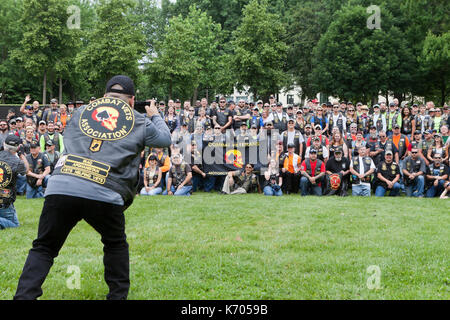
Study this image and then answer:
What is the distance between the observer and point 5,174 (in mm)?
8242

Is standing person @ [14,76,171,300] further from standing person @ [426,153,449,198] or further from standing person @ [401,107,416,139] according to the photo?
standing person @ [401,107,416,139]

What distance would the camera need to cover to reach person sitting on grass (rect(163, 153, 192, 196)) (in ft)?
43.6

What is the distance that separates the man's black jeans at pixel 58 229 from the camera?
12.6 ft

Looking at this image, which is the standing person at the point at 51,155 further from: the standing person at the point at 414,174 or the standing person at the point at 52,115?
the standing person at the point at 414,174

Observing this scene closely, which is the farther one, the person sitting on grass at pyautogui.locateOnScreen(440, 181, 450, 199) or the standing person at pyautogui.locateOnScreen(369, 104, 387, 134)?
the standing person at pyautogui.locateOnScreen(369, 104, 387, 134)

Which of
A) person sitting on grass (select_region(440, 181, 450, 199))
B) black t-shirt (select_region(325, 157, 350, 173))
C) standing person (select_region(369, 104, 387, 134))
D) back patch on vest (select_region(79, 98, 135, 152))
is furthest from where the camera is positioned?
standing person (select_region(369, 104, 387, 134))

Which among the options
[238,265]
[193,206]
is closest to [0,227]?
[193,206]

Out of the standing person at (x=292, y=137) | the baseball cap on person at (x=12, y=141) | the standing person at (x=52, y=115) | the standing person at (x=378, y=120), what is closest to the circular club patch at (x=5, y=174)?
the baseball cap on person at (x=12, y=141)

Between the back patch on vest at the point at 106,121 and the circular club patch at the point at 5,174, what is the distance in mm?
4937

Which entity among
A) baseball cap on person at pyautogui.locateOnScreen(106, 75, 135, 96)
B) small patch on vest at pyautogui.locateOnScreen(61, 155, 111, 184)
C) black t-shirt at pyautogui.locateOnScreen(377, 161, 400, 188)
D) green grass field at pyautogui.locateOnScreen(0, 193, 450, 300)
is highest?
baseball cap on person at pyautogui.locateOnScreen(106, 75, 135, 96)

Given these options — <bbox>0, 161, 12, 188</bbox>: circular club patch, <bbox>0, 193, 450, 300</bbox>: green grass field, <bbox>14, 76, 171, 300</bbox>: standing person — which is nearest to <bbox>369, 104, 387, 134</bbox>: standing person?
<bbox>0, 193, 450, 300</bbox>: green grass field

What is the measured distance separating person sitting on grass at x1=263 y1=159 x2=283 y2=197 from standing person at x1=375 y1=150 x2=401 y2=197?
2987 mm

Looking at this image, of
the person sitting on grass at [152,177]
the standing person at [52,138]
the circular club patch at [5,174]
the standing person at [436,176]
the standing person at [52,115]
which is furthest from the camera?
the standing person at [52,115]

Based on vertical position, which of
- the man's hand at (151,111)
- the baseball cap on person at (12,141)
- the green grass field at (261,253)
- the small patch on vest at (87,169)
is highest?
the man's hand at (151,111)
